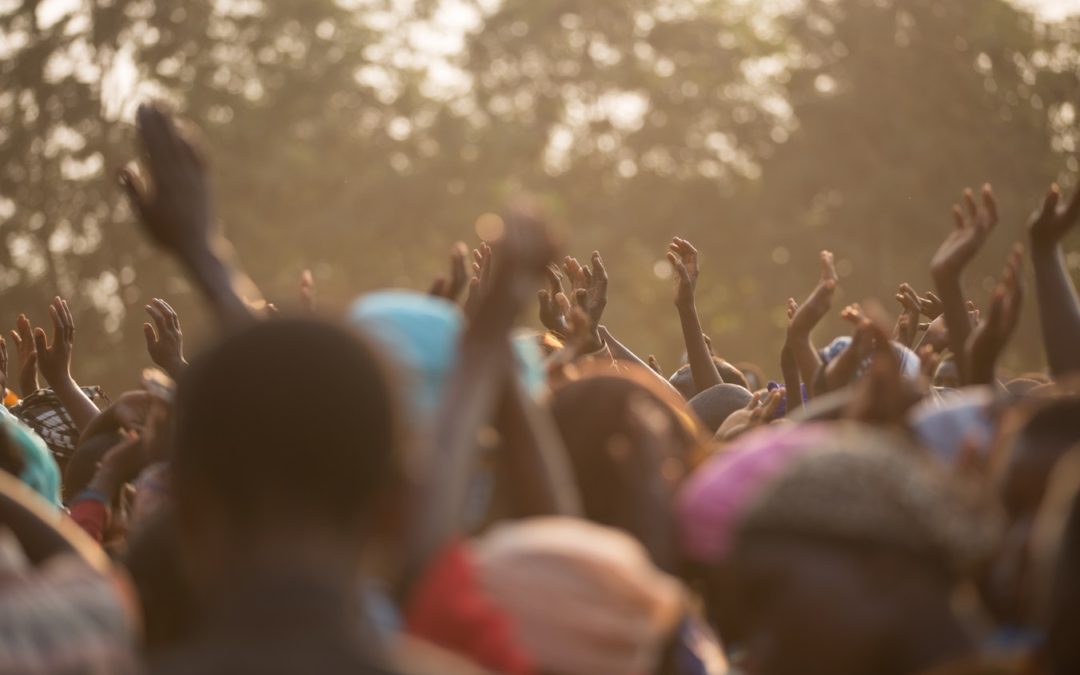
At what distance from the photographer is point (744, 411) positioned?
6766 mm

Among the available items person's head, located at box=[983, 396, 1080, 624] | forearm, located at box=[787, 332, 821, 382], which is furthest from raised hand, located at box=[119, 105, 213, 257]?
forearm, located at box=[787, 332, 821, 382]

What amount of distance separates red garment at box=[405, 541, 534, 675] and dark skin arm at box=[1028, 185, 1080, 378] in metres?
2.72

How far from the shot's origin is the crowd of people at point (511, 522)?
9.70 feet

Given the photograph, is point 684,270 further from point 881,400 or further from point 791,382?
point 881,400

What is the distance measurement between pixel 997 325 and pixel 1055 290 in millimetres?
294

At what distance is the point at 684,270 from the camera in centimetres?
821

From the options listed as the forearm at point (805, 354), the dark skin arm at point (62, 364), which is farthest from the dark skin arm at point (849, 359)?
the dark skin arm at point (62, 364)

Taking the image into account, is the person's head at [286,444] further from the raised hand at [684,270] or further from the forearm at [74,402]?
the raised hand at [684,270]

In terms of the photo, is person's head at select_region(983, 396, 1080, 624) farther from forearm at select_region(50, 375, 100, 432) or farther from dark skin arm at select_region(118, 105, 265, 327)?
forearm at select_region(50, 375, 100, 432)

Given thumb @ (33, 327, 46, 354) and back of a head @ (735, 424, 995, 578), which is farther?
thumb @ (33, 327, 46, 354)

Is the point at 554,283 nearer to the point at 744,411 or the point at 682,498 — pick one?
the point at 744,411

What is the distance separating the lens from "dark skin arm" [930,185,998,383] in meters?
6.04

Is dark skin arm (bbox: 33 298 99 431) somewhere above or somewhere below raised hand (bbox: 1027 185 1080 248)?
below

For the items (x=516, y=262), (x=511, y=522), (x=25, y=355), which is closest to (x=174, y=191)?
(x=516, y=262)
